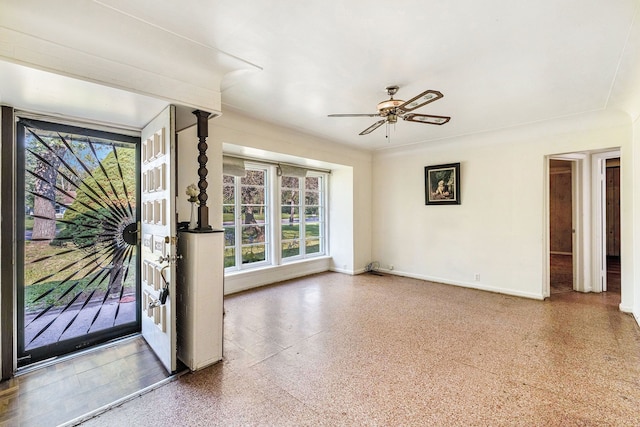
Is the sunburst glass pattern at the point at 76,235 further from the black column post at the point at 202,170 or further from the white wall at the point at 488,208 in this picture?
the white wall at the point at 488,208

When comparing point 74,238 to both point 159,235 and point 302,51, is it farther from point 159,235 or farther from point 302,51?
point 302,51

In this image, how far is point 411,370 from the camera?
8.05 feet

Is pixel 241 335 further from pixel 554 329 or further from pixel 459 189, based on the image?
pixel 459 189

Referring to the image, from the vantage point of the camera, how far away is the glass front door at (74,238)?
8.32 ft

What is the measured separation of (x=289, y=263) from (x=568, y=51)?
4.75 metres

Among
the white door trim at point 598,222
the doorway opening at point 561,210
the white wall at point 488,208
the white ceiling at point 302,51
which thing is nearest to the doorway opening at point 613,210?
the doorway opening at point 561,210

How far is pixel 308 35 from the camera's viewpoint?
213 centimetres

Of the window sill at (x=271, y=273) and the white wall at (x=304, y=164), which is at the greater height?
the white wall at (x=304, y=164)

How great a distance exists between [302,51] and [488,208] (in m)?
4.08

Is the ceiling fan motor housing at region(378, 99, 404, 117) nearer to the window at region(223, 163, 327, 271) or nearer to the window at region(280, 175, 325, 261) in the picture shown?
the window at region(223, 163, 327, 271)

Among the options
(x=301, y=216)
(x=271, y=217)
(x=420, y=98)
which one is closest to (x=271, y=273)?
(x=271, y=217)

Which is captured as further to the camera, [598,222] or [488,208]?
[488,208]

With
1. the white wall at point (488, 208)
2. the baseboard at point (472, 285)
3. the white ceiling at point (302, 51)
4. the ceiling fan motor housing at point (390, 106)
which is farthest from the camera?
the baseboard at point (472, 285)

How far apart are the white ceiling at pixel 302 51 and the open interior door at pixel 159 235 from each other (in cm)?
26
